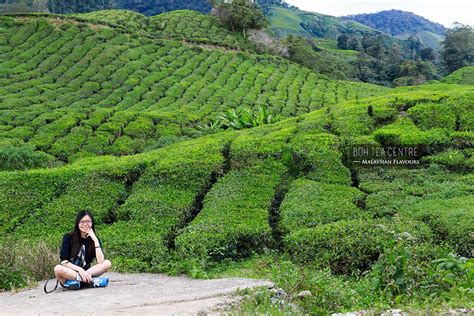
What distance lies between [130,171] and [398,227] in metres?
7.24

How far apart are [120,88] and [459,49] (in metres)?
49.1

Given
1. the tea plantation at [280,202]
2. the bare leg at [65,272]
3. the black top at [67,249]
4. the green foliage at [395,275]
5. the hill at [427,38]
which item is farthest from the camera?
the hill at [427,38]

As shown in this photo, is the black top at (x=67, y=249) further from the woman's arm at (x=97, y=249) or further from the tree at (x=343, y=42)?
the tree at (x=343, y=42)

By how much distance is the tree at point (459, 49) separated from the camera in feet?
208

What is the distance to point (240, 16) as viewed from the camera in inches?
1923

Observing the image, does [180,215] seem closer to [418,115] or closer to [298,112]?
[418,115]

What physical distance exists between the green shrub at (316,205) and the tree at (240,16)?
39.1 metres

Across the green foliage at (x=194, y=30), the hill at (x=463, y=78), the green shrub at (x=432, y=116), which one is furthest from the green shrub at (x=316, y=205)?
the hill at (x=463, y=78)

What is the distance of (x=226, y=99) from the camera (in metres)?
30.4

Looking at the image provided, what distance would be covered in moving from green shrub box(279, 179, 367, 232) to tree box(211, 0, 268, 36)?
3913cm

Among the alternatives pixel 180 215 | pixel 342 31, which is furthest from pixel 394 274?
pixel 342 31

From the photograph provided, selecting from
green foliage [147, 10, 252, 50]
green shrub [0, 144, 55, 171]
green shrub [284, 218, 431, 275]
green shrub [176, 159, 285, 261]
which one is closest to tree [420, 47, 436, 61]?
green foliage [147, 10, 252, 50]

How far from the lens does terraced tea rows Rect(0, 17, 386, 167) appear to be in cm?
2247

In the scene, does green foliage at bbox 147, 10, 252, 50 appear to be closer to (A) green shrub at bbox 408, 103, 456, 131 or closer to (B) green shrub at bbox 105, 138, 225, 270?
(A) green shrub at bbox 408, 103, 456, 131
